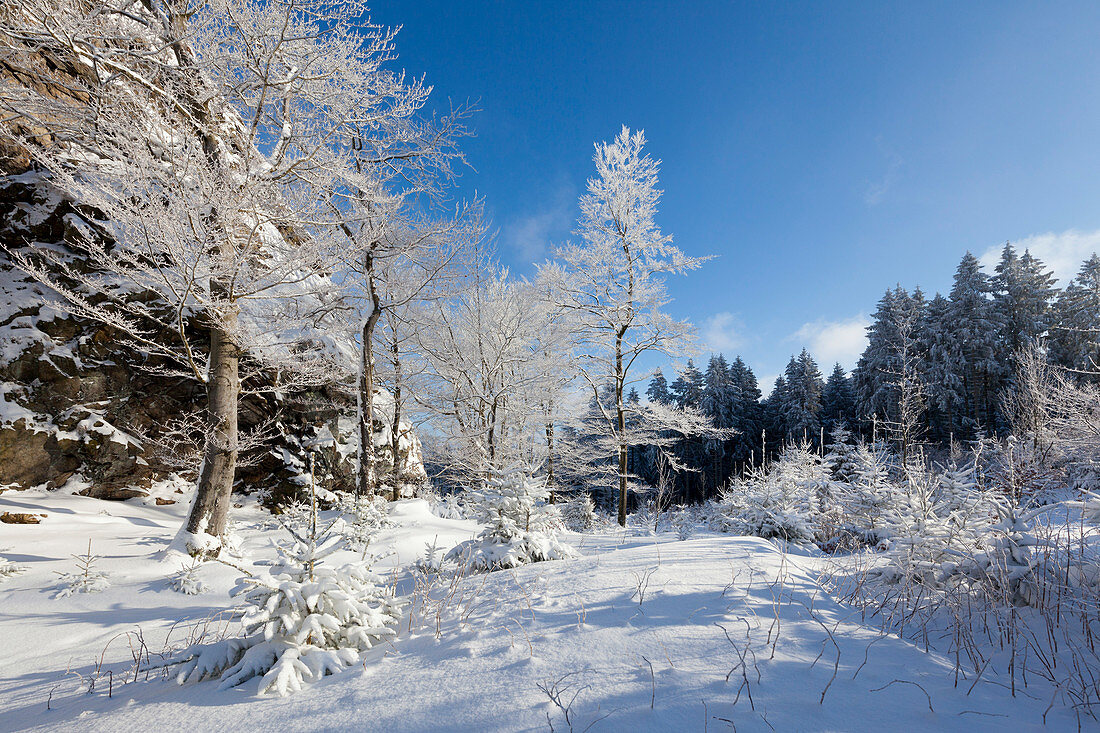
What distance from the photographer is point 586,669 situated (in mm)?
1988

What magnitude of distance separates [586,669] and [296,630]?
62.3 inches

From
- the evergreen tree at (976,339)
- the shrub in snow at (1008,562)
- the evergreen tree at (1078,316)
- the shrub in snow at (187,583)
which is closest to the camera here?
the shrub in snow at (1008,562)

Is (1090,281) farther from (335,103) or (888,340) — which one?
(335,103)

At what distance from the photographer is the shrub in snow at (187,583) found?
4.63 m

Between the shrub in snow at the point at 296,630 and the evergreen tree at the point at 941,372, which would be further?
the evergreen tree at the point at 941,372

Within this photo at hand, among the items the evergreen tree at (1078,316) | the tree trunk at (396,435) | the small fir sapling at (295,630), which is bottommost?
the small fir sapling at (295,630)

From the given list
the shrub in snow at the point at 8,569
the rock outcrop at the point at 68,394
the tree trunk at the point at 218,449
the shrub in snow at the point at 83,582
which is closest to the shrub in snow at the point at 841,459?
the tree trunk at the point at 218,449

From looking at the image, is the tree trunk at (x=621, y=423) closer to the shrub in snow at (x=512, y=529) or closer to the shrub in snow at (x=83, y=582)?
the shrub in snow at (x=512, y=529)

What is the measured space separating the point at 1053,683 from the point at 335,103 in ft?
33.5

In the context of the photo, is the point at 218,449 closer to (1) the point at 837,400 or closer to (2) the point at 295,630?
(2) the point at 295,630

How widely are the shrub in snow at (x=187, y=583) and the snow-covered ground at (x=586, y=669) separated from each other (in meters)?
0.75

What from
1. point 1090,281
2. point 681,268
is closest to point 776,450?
point 1090,281

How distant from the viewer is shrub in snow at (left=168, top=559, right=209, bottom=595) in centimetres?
463

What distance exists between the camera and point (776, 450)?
34.8 metres
